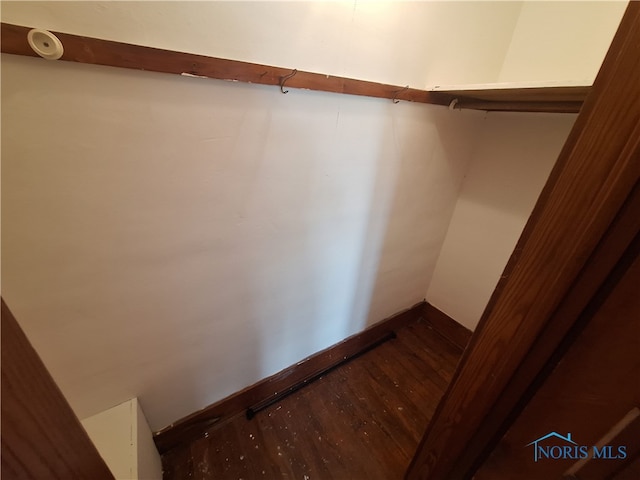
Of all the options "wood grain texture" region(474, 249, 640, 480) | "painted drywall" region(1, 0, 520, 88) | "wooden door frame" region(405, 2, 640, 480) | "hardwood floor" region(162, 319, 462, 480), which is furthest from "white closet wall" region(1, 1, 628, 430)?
"wood grain texture" region(474, 249, 640, 480)

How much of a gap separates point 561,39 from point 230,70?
4.47 feet

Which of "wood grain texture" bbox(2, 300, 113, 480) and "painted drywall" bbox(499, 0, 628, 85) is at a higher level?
→ "painted drywall" bbox(499, 0, 628, 85)

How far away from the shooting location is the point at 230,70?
0.69 metres

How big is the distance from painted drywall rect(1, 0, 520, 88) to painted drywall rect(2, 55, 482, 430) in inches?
3.0

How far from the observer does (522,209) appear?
1364 millimetres

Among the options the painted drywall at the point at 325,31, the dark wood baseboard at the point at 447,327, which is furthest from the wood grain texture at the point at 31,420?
the dark wood baseboard at the point at 447,327

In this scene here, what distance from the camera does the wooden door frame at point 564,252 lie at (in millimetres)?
301

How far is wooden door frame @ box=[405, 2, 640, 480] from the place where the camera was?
0.30 m

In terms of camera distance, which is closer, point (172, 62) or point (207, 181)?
point (172, 62)

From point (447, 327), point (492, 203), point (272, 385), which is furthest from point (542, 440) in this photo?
point (447, 327)

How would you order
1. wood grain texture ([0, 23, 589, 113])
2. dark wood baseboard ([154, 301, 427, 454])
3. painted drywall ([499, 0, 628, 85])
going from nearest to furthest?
wood grain texture ([0, 23, 589, 113]) → painted drywall ([499, 0, 628, 85]) → dark wood baseboard ([154, 301, 427, 454])

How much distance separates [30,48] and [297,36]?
1.91 feet

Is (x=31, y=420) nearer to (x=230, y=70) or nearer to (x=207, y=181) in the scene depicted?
(x=207, y=181)

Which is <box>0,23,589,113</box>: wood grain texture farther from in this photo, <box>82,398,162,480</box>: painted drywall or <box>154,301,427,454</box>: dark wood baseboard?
<box>154,301,427,454</box>: dark wood baseboard
